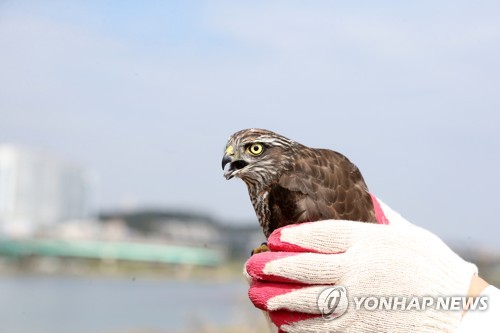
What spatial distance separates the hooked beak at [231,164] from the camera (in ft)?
16.6

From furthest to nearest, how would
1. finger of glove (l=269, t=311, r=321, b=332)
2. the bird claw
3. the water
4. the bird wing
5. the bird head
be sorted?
the water, the bird head, the bird wing, the bird claw, finger of glove (l=269, t=311, r=321, b=332)

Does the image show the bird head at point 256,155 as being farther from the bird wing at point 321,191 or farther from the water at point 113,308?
→ the water at point 113,308

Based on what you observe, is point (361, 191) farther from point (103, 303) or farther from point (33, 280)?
point (33, 280)

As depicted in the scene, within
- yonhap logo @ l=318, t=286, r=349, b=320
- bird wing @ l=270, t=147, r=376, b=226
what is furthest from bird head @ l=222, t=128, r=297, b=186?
yonhap logo @ l=318, t=286, r=349, b=320

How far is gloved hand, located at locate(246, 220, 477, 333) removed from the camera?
364cm

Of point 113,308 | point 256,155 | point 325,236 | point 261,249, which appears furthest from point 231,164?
point 113,308

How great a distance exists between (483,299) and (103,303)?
17.9m

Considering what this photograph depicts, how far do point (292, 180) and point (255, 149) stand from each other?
46 centimetres

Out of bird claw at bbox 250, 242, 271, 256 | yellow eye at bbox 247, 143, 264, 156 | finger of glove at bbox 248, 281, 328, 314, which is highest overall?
yellow eye at bbox 247, 143, 264, 156

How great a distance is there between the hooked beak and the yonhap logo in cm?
162

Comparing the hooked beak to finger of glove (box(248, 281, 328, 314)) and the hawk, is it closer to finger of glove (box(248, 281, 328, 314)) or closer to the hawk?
the hawk

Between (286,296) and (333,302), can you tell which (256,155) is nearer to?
(286,296)

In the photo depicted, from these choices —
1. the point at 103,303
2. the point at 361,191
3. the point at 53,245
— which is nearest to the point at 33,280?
the point at 103,303

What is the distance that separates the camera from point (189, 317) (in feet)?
40.2
